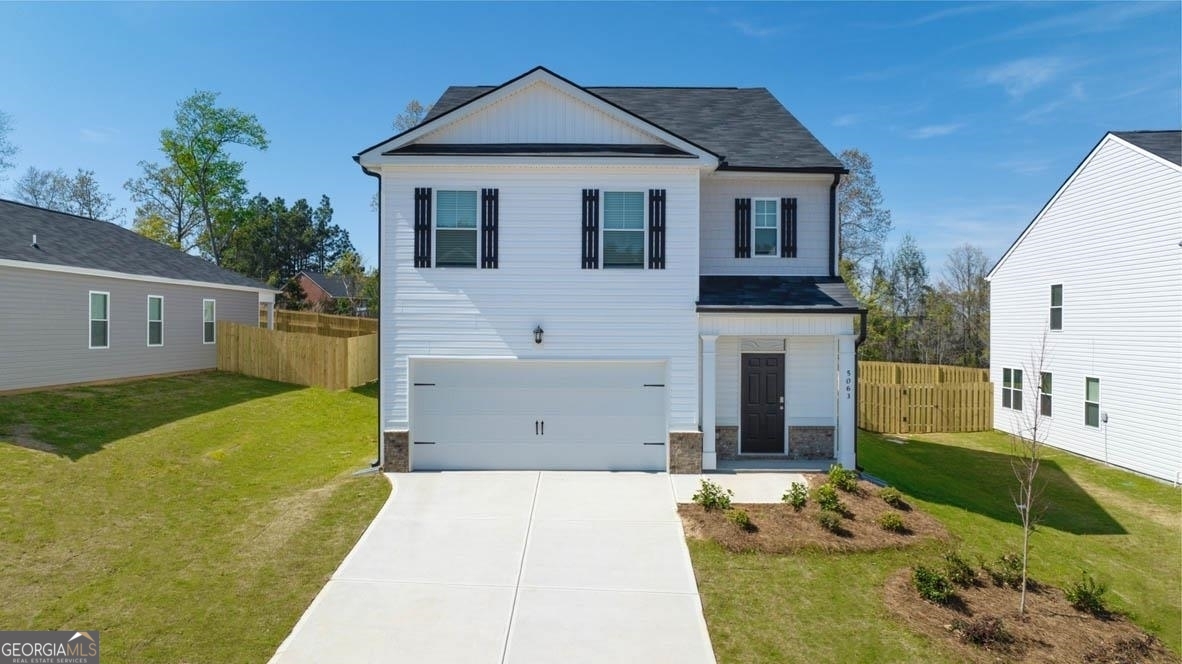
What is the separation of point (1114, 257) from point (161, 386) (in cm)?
2656

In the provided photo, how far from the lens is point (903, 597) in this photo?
6.94 meters

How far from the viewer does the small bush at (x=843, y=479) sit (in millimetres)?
9914

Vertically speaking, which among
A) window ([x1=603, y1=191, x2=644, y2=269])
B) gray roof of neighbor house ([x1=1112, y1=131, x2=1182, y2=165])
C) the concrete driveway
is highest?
gray roof of neighbor house ([x1=1112, y1=131, x2=1182, y2=165])

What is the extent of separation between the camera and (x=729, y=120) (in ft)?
45.8

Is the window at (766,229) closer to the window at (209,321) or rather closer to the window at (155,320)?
the window at (155,320)

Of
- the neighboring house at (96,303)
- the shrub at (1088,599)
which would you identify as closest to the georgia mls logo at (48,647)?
the shrub at (1088,599)

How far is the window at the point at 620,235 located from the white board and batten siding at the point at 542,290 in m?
0.15

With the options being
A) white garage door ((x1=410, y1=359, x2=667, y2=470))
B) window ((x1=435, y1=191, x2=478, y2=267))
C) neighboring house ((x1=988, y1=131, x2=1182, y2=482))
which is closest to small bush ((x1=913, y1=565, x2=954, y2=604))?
white garage door ((x1=410, y1=359, x2=667, y2=470))

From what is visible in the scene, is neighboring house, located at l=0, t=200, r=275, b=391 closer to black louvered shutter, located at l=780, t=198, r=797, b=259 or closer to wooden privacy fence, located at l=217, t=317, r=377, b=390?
wooden privacy fence, located at l=217, t=317, r=377, b=390

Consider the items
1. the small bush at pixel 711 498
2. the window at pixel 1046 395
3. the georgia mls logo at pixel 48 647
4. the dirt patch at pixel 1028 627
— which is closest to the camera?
the georgia mls logo at pixel 48 647

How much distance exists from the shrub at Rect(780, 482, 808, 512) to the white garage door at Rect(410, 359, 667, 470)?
2.51 m

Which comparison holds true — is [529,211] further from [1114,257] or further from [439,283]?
[1114,257]

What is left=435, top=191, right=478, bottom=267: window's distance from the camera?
35.9ft

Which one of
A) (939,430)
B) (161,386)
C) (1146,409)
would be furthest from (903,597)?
(161,386)
